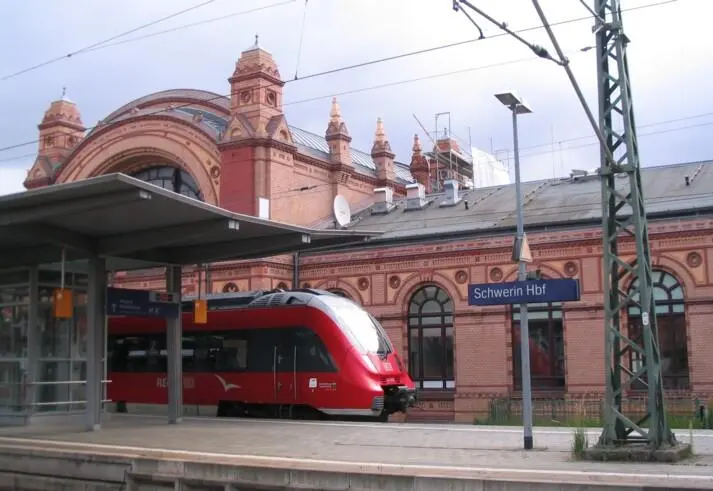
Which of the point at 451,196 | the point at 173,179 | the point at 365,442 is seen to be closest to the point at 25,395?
the point at 365,442

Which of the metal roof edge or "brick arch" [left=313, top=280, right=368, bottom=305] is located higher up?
the metal roof edge

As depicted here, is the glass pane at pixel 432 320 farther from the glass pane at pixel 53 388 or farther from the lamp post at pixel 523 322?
the lamp post at pixel 523 322

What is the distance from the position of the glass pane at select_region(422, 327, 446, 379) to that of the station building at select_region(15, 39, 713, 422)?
45 millimetres

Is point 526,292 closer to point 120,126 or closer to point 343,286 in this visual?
point 343,286

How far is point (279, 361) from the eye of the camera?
22.2 metres

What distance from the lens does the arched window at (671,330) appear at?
25.6 meters

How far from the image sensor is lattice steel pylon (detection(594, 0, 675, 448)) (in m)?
11.7

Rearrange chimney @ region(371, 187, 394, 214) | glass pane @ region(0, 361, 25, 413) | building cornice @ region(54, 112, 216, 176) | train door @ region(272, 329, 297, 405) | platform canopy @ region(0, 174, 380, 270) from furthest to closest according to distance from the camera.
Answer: chimney @ region(371, 187, 394, 214) → building cornice @ region(54, 112, 216, 176) → train door @ region(272, 329, 297, 405) → glass pane @ region(0, 361, 25, 413) → platform canopy @ region(0, 174, 380, 270)

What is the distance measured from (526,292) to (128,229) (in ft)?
26.9

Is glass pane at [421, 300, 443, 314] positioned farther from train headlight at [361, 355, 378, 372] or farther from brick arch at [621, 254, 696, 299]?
train headlight at [361, 355, 378, 372]

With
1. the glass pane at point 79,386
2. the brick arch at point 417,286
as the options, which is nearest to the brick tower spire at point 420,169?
the brick arch at point 417,286

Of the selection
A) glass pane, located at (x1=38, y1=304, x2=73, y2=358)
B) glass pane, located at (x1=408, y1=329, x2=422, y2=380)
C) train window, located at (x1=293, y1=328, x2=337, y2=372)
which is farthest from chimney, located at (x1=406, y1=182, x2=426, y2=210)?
glass pane, located at (x1=38, y1=304, x2=73, y2=358)

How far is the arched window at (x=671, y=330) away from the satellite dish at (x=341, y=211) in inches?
533

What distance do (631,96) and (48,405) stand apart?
13250 mm
